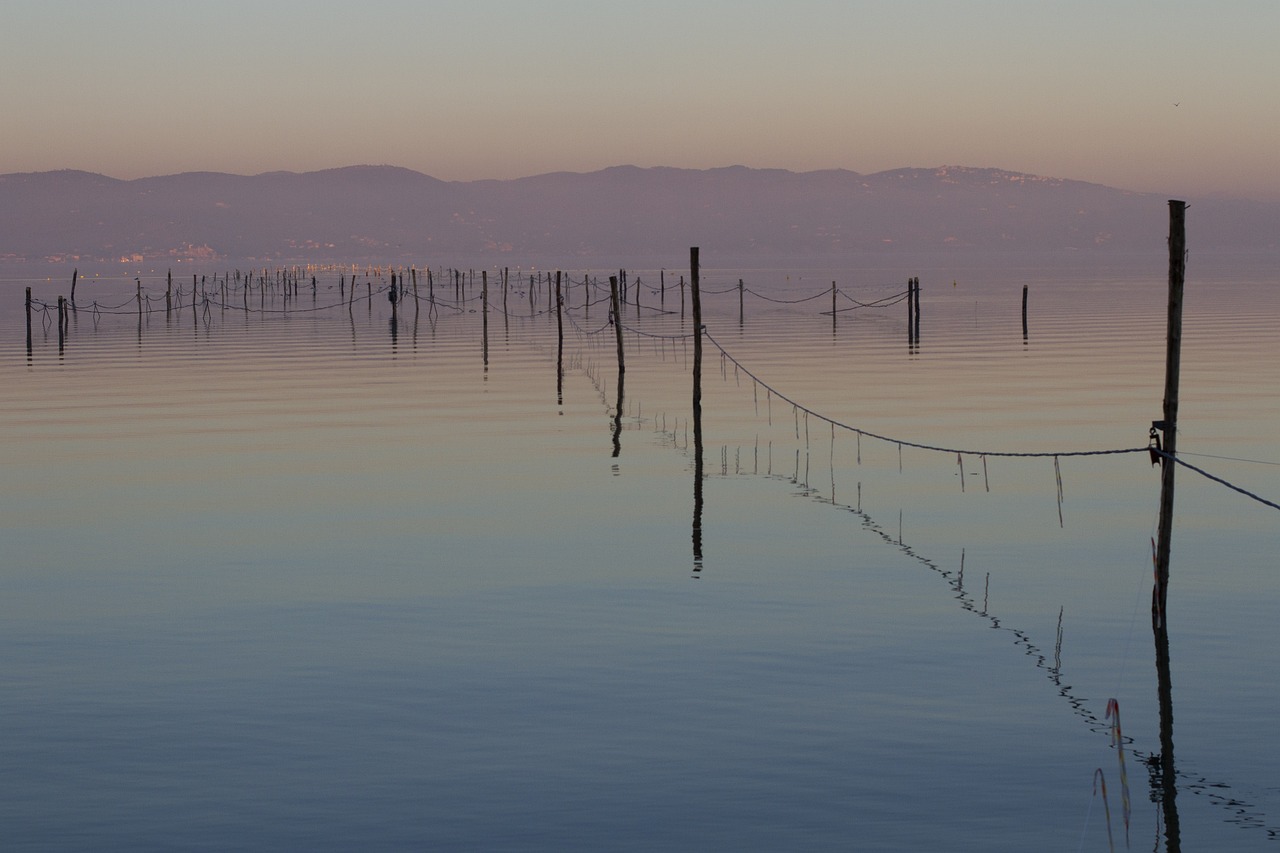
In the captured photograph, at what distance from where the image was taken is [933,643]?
16.5m

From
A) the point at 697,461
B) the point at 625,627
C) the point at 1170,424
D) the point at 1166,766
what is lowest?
the point at 1166,766

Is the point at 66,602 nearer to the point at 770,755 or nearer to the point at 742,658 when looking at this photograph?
the point at 742,658

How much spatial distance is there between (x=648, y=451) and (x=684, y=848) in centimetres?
2195

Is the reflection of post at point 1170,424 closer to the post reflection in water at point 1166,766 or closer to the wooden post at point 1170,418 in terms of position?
the wooden post at point 1170,418

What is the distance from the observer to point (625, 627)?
57.2ft

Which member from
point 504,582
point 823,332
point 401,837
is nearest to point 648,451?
point 504,582

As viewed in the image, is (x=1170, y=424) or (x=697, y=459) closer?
(x=1170, y=424)

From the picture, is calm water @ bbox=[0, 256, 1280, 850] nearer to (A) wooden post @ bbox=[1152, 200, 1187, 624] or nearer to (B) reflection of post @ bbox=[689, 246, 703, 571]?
(B) reflection of post @ bbox=[689, 246, 703, 571]

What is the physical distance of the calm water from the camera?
467 inches

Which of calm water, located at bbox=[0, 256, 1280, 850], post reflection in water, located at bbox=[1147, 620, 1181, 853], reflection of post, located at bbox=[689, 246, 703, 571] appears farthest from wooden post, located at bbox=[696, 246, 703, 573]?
post reflection in water, located at bbox=[1147, 620, 1181, 853]

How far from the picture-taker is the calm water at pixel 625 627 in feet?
38.9

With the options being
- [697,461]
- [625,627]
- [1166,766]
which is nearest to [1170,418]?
[1166,766]

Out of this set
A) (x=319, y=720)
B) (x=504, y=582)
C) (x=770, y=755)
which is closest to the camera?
(x=770, y=755)

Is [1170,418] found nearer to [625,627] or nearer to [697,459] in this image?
[625,627]
